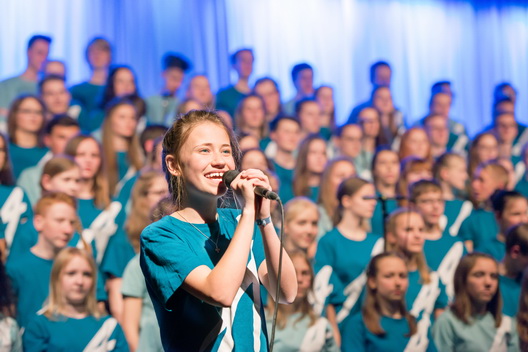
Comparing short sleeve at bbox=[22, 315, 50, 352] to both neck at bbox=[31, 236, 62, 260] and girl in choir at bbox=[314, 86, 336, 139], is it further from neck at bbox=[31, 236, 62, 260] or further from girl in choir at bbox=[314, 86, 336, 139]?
girl in choir at bbox=[314, 86, 336, 139]

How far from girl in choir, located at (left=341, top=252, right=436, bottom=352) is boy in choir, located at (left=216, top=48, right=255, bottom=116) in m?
1.88

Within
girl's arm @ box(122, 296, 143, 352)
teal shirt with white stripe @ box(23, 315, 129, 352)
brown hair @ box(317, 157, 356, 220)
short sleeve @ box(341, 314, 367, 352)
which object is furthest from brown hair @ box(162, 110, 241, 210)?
brown hair @ box(317, 157, 356, 220)

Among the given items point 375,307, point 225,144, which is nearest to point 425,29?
point 375,307

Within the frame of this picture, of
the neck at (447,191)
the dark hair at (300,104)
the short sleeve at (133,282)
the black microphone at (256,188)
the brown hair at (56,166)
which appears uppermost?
the dark hair at (300,104)

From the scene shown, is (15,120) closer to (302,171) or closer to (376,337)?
(302,171)

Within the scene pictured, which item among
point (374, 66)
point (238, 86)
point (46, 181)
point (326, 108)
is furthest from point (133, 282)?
point (374, 66)

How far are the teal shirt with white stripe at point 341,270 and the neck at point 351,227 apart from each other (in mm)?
35

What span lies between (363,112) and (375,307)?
2024 millimetres

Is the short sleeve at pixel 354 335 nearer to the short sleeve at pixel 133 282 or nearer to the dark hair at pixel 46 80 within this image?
the short sleeve at pixel 133 282

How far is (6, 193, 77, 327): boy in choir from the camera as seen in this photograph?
3.82 metres

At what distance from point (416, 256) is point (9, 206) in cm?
255

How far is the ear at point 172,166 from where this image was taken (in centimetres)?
168

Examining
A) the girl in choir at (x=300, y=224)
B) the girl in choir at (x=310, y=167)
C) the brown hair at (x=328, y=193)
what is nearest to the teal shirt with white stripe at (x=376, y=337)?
the girl in choir at (x=300, y=224)

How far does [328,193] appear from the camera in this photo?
4.94 meters
